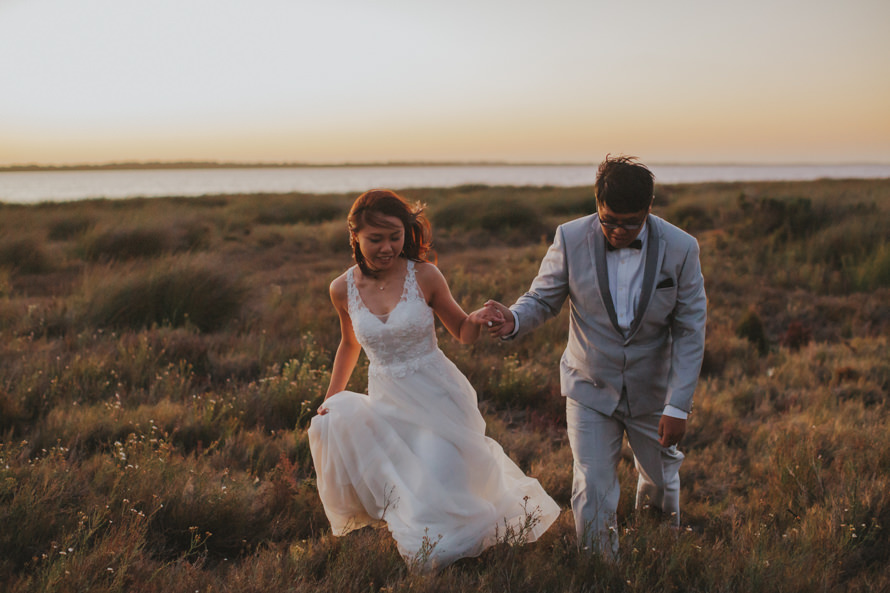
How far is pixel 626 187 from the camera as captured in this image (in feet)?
10.4

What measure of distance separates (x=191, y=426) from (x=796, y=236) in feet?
46.0

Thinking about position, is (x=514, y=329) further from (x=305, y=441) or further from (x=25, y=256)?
(x=25, y=256)

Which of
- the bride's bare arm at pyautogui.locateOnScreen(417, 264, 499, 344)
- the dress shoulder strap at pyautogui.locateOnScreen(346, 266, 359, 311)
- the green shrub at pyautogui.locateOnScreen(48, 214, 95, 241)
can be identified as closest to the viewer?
the bride's bare arm at pyautogui.locateOnScreen(417, 264, 499, 344)

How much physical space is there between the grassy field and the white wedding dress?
174 millimetres

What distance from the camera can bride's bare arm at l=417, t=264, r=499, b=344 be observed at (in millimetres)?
3633

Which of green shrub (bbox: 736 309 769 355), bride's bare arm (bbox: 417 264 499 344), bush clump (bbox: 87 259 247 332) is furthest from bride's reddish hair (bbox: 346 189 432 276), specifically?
green shrub (bbox: 736 309 769 355)

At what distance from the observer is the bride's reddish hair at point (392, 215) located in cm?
349

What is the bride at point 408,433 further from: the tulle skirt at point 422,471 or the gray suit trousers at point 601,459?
the gray suit trousers at point 601,459

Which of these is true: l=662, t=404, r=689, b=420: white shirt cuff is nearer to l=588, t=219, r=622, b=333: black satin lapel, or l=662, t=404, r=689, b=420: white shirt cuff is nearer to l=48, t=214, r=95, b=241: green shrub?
l=588, t=219, r=622, b=333: black satin lapel

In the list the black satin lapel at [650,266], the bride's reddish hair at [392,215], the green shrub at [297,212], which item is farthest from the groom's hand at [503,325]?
the green shrub at [297,212]

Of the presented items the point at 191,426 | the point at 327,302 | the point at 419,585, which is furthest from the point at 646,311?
the point at 327,302

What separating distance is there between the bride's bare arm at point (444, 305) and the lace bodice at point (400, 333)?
0.07 meters

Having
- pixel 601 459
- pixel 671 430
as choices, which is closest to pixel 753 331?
pixel 601 459

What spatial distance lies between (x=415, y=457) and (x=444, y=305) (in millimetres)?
867
